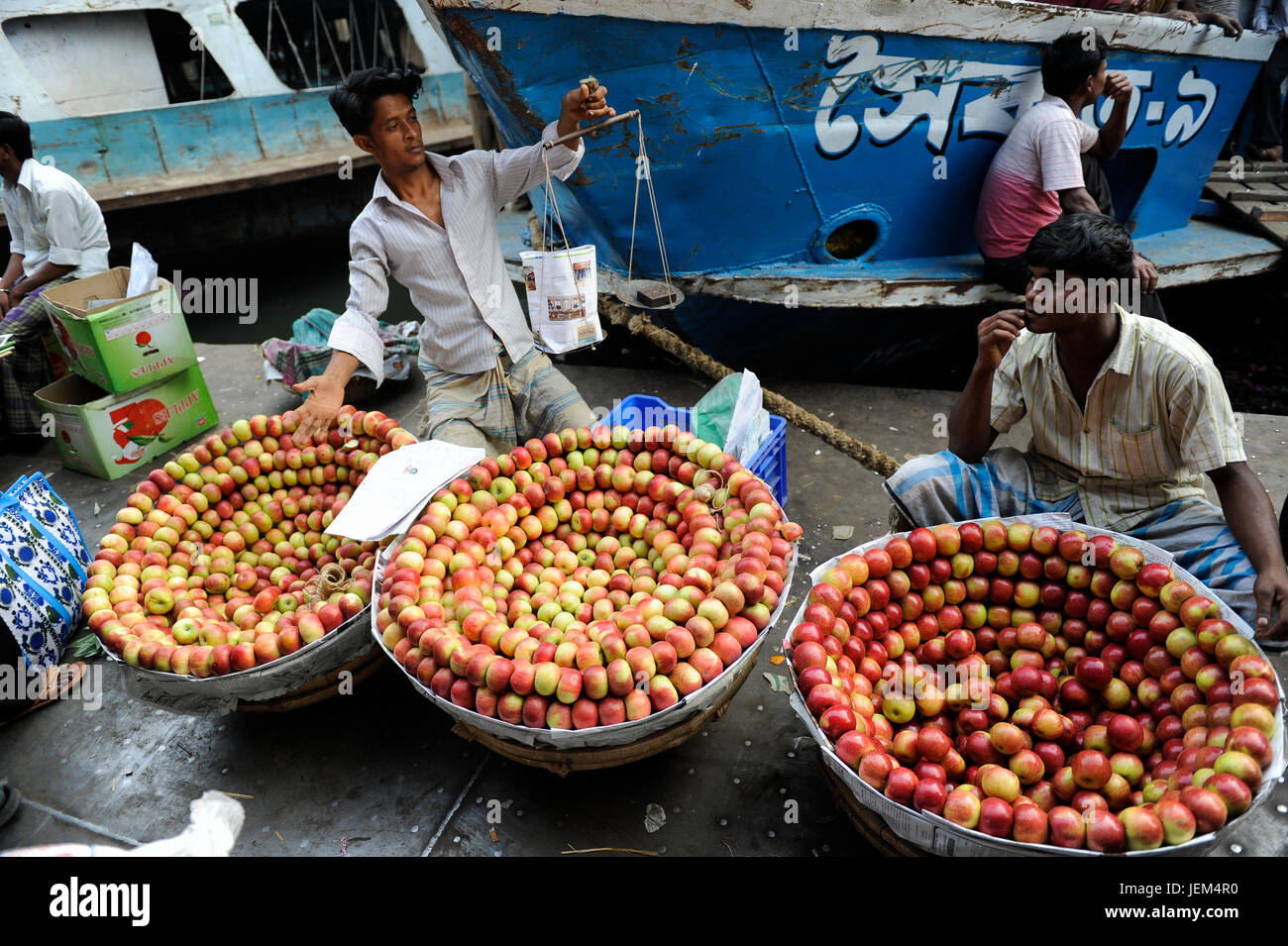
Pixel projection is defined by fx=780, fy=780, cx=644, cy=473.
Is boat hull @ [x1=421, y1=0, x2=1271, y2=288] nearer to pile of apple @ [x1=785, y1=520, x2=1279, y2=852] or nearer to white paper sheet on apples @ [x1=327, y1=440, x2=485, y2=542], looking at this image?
white paper sheet on apples @ [x1=327, y1=440, x2=485, y2=542]

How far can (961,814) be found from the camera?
158 cm

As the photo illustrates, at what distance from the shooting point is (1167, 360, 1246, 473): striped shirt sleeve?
7.01 ft

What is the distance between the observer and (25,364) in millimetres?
4582

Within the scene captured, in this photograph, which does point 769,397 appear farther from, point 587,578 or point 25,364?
point 25,364

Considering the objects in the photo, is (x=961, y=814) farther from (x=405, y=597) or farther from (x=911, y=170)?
(x=911, y=170)

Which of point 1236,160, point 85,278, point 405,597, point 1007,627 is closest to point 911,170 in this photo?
point 1007,627

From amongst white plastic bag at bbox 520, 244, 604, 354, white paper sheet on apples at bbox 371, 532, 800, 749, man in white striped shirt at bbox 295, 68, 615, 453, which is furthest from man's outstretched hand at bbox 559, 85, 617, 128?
white paper sheet on apples at bbox 371, 532, 800, 749

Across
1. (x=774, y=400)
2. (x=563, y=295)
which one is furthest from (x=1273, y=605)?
(x=563, y=295)

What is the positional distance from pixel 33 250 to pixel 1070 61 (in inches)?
231

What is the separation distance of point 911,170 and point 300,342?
3727 millimetres

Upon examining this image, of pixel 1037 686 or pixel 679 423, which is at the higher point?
pixel 679 423

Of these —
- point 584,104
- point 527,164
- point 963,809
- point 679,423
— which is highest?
point 584,104

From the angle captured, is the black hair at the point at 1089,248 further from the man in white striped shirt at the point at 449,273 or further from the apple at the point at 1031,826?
the man in white striped shirt at the point at 449,273

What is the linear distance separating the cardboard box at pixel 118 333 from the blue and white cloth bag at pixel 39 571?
1.08 meters
